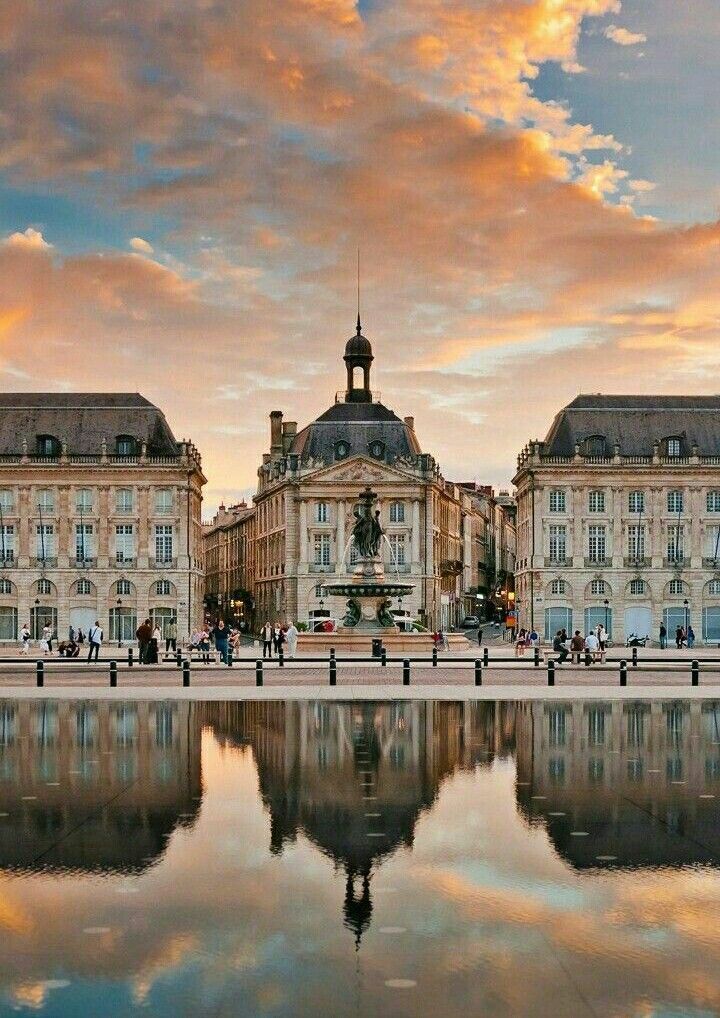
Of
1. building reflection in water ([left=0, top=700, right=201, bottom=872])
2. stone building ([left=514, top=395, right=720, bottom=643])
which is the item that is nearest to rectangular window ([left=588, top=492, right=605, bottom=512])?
stone building ([left=514, top=395, right=720, bottom=643])

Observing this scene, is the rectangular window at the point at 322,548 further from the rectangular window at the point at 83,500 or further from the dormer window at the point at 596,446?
the dormer window at the point at 596,446

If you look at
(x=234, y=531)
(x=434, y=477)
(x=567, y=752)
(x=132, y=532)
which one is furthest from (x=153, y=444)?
(x=567, y=752)

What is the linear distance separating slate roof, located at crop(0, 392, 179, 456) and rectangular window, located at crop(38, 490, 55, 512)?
3494mm

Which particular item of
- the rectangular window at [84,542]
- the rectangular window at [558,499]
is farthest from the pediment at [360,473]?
the rectangular window at [84,542]

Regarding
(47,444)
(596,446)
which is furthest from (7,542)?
(596,446)

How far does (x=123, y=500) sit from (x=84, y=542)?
14.1 ft

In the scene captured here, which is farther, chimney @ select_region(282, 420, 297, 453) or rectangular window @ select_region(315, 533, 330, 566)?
chimney @ select_region(282, 420, 297, 453)

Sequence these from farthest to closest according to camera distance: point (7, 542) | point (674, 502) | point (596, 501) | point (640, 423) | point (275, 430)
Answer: point (275, 430) < point (640, 423) < point (596, 501) < point (674, 502) < point (7, 542)

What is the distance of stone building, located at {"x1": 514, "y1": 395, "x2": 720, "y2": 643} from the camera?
104m

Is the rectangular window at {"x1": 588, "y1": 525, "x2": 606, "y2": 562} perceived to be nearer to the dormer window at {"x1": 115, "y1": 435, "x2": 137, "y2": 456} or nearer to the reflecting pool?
the dormer window at {"x1": 115, "y1": 435, "x2": 137, "y2": 456}

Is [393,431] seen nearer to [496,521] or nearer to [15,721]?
[496,521]

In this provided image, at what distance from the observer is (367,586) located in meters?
63.9

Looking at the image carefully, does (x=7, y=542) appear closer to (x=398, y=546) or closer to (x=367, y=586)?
(x=398, y=546)

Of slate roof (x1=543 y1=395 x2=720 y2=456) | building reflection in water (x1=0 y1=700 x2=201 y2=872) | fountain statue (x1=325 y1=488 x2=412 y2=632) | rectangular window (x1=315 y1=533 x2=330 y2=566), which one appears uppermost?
slate roof (x1=543 y1=395 x2=720 y2=456)
